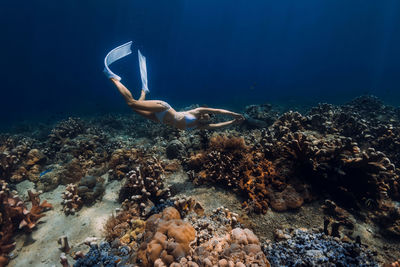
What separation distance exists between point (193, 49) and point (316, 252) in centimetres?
15416

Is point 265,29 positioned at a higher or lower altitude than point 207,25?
higher

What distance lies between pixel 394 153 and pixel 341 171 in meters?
3.95

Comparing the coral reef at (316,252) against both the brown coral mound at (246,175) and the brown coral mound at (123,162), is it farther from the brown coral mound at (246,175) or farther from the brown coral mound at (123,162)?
the brown coral mound at (123,162)

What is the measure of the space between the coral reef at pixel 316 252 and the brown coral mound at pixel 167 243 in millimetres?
1517

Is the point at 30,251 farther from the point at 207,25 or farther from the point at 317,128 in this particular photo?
the point at 207,25

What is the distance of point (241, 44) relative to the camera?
507 feet

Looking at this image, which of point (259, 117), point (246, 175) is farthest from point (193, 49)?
point (246, 175)

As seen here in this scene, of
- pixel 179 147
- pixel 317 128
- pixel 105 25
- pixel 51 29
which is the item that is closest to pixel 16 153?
pixel 179 147

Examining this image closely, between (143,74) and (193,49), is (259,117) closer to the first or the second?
(143,74)

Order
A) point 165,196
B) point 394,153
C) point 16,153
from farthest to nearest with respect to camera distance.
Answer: point 16,153, point 394,153, point 165,196

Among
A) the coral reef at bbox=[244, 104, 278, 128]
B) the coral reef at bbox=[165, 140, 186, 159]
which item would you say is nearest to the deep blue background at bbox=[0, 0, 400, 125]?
the coral reef at bbox=[244, 104, 278, 128]

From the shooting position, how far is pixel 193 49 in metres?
140

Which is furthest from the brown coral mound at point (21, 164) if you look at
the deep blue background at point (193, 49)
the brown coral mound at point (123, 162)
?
the deep blue background at point (193, 49)

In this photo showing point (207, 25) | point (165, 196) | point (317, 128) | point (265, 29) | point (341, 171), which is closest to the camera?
point (341, 171)
